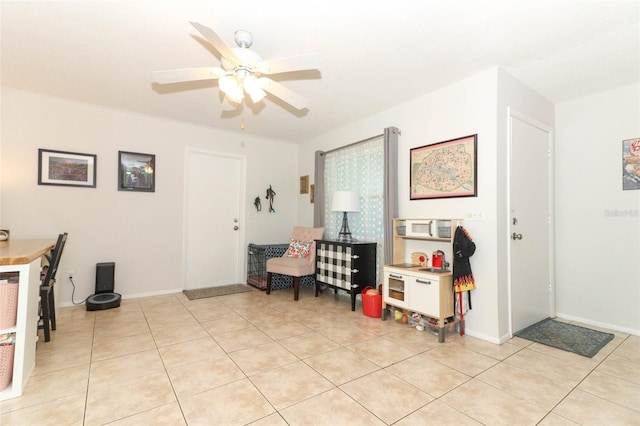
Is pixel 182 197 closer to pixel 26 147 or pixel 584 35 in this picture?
pixel 26 147

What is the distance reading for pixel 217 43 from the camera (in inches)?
71.0

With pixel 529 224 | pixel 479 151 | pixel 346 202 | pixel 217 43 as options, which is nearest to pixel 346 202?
pixel 346 202

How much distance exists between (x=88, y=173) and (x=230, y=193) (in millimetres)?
1826

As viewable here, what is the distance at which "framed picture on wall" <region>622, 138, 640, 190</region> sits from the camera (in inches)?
115

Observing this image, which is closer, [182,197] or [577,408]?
[577,408]

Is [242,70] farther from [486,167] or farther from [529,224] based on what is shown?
[529,224]

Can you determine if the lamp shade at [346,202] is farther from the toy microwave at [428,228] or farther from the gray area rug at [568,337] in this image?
the gray area rug at [568,337]

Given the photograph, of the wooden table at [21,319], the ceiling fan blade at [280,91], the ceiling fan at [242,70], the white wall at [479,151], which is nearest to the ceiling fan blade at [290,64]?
the ceiling fan at [242,70]

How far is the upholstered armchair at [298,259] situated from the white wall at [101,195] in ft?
3.13

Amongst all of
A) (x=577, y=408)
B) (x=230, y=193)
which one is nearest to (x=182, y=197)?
(x=230, y=193)

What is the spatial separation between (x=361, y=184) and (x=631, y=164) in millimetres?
2753

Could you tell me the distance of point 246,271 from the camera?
16.2 feet

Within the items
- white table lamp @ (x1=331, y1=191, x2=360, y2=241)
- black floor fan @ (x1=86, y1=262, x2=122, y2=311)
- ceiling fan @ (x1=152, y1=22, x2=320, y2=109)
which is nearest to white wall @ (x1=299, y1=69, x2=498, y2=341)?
white table lamp @ (x1=331, y1=191, x2=360, y2=241)

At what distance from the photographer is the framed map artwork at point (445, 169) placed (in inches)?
114
